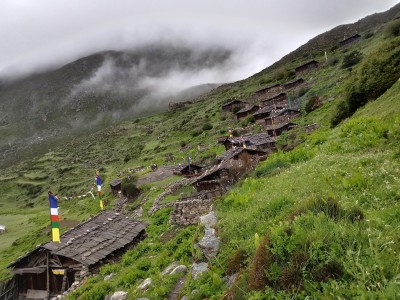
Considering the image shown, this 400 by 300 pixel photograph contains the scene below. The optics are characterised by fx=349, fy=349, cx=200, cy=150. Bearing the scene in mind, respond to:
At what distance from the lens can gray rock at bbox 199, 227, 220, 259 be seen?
416 inches

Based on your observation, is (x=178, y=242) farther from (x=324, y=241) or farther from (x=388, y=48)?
(x=388, y=48)

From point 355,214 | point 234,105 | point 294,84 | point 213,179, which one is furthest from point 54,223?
point 234,105

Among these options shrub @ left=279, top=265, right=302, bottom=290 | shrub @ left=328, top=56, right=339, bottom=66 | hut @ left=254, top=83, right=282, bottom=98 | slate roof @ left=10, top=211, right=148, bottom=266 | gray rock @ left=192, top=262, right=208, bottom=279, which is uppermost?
shrub @ left=328, top=56, right=339, bottom=66

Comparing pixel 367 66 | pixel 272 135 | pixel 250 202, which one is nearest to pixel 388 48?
pixel 367 66

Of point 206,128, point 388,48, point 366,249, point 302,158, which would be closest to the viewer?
point 366,249

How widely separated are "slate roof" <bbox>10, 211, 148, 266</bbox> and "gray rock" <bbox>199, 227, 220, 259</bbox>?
1260cm

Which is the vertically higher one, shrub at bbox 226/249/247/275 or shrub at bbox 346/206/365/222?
shrub at bbox 346/206/365/222

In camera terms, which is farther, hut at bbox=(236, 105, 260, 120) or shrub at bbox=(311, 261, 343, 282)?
hut at bbox=(236, 105, 260, 120)

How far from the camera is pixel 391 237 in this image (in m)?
5.96

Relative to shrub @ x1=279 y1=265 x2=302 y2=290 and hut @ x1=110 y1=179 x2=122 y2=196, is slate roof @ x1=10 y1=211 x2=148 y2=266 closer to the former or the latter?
shrub @ x1=279 y1=265 x2=302 y2=290

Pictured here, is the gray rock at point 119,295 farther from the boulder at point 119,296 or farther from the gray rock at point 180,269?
the gray rock at point 180,269

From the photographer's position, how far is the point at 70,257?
2155cm

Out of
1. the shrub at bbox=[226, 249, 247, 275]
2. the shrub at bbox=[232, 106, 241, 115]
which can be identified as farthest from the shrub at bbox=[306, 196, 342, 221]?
the shrub at bbox=[232, 106, 241, 115]

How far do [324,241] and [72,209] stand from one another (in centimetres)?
5851
